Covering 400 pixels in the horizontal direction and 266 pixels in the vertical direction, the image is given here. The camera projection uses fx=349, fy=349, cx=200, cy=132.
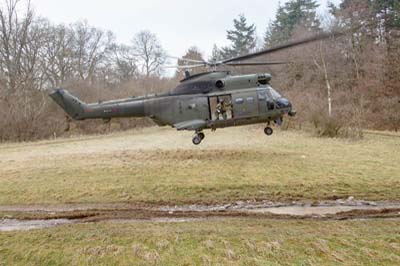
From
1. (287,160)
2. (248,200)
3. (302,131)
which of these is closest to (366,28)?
(302,131)

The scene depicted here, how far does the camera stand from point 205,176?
33.0 feet

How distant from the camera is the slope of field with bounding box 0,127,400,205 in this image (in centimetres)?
838

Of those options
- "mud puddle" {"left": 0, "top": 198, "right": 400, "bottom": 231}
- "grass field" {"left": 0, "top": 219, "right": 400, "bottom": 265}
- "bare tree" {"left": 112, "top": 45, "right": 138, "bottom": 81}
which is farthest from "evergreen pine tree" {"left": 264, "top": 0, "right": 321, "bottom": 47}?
"grass field" {"left": 0, "top": 219, "right": 400, "bottom": 265}

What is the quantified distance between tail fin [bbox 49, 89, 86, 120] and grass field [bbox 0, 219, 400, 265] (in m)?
6.36

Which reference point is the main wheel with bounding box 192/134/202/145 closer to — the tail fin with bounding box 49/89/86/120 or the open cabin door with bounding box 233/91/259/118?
the open cabin door with bounding box 233/91/259/118

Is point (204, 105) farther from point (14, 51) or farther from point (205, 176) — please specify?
point (14, 51)

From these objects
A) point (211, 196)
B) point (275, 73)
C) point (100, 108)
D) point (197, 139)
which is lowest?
point (211, 196)

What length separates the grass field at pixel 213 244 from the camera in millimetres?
5098

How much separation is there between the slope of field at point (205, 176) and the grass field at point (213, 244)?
1.89 m

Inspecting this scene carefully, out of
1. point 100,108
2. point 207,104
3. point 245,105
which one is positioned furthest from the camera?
point 100,108

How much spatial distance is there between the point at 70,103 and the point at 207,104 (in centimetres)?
475

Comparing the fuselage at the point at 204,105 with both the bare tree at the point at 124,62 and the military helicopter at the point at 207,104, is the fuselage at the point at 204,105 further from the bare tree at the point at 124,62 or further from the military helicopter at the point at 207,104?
the bare tree at the point at 124,62

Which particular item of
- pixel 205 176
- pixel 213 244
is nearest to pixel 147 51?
pixel 205 176

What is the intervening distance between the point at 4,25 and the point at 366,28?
32850 millimetres
